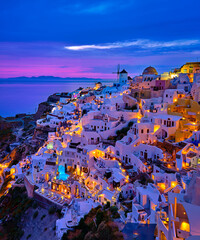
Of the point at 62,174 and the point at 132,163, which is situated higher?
the point at 132,163

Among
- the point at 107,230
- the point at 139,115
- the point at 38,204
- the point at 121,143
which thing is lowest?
the point at 38,204

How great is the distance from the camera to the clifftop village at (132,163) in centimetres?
1157

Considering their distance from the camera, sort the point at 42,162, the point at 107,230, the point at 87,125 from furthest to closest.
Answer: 1. the point at 87,125
2. the point at 42,162
3. the point at 107,230

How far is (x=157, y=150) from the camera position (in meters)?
17.1

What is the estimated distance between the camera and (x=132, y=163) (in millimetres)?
18078

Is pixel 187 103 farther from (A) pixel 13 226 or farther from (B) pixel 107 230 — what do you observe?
(A) pixel 13 226

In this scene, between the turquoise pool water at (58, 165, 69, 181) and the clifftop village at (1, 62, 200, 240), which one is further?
the turquoise pool water at (58, 165, 69, 181)

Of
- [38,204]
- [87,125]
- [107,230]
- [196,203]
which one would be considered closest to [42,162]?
[38,204]

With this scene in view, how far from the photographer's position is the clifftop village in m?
11.6

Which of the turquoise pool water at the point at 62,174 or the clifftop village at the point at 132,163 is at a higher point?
the clifftop village at the point at 132,163

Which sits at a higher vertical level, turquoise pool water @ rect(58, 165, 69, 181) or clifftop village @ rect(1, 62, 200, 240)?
clifftop village @ rect(1, 62, 200, 240)

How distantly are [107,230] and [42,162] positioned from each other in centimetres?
1304

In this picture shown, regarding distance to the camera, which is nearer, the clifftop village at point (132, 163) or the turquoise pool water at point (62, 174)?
the clifftop village at point (132, 163)

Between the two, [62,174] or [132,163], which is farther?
[62,174]
